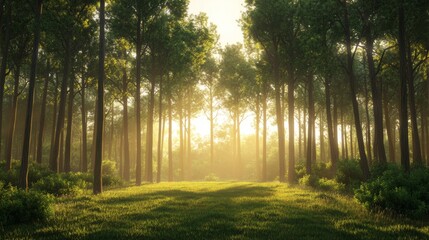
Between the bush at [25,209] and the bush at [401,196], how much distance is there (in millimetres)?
11062

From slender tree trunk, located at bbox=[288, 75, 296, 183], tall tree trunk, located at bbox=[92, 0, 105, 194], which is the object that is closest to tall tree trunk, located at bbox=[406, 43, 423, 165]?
slender tree trunk, located at bbox=[288, 75, 296, 183]

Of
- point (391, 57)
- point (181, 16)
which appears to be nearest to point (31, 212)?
point (181, 16)

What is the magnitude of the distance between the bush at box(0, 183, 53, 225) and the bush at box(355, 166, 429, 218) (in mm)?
11062

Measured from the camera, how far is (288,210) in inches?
523

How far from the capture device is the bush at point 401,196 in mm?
11988

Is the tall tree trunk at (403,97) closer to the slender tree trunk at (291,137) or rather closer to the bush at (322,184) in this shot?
the bush at (322,184)

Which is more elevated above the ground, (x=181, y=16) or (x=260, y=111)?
(x=181, y=16)

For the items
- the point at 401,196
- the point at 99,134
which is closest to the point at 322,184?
the point at 401,196

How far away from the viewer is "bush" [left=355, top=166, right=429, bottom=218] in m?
12.0

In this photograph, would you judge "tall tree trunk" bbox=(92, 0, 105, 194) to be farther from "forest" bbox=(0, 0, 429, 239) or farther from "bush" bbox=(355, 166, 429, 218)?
"bush" bbox=(355, 166, 429, 218)

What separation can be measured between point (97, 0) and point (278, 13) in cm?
1478

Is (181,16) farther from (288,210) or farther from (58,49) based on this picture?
(288,210)

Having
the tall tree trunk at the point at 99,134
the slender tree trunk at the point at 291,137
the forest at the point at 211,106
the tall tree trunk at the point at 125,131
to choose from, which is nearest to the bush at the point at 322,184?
the forest at the point at 211,106

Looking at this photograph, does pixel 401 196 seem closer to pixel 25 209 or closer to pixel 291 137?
pixel 25 209
